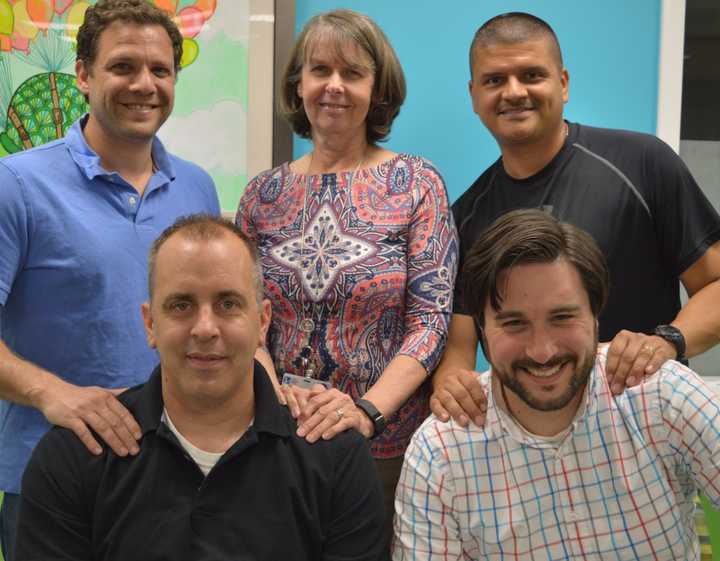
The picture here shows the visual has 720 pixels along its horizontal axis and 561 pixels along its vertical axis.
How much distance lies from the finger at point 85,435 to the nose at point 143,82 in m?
0.79

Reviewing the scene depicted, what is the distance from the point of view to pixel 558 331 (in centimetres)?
155

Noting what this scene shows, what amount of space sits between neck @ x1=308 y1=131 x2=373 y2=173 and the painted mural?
51cm

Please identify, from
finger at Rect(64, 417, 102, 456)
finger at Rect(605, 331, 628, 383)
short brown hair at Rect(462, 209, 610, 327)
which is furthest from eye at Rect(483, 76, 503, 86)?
finger at Rect(64, 417, 102, 456)

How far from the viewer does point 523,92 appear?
1992 mm

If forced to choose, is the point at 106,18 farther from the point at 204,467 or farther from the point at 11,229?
the point at 204,467

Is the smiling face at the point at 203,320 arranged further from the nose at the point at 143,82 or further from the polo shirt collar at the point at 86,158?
the nose at the point at 143,82

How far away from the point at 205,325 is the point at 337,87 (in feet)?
2.37

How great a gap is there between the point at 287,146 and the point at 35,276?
2.90ft

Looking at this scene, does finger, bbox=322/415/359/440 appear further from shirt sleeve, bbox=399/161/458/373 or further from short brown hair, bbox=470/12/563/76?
short brown hair, bbox=470/12/563/76

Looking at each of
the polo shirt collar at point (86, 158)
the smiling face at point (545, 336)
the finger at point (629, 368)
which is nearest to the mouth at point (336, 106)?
the polo shirt collar at point (86, 158)

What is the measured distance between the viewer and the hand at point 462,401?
1.59 meters

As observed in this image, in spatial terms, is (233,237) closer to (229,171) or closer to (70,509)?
(70,509)

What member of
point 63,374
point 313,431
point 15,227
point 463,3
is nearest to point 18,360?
point 63,374

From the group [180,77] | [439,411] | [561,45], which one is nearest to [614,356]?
[439,411]
